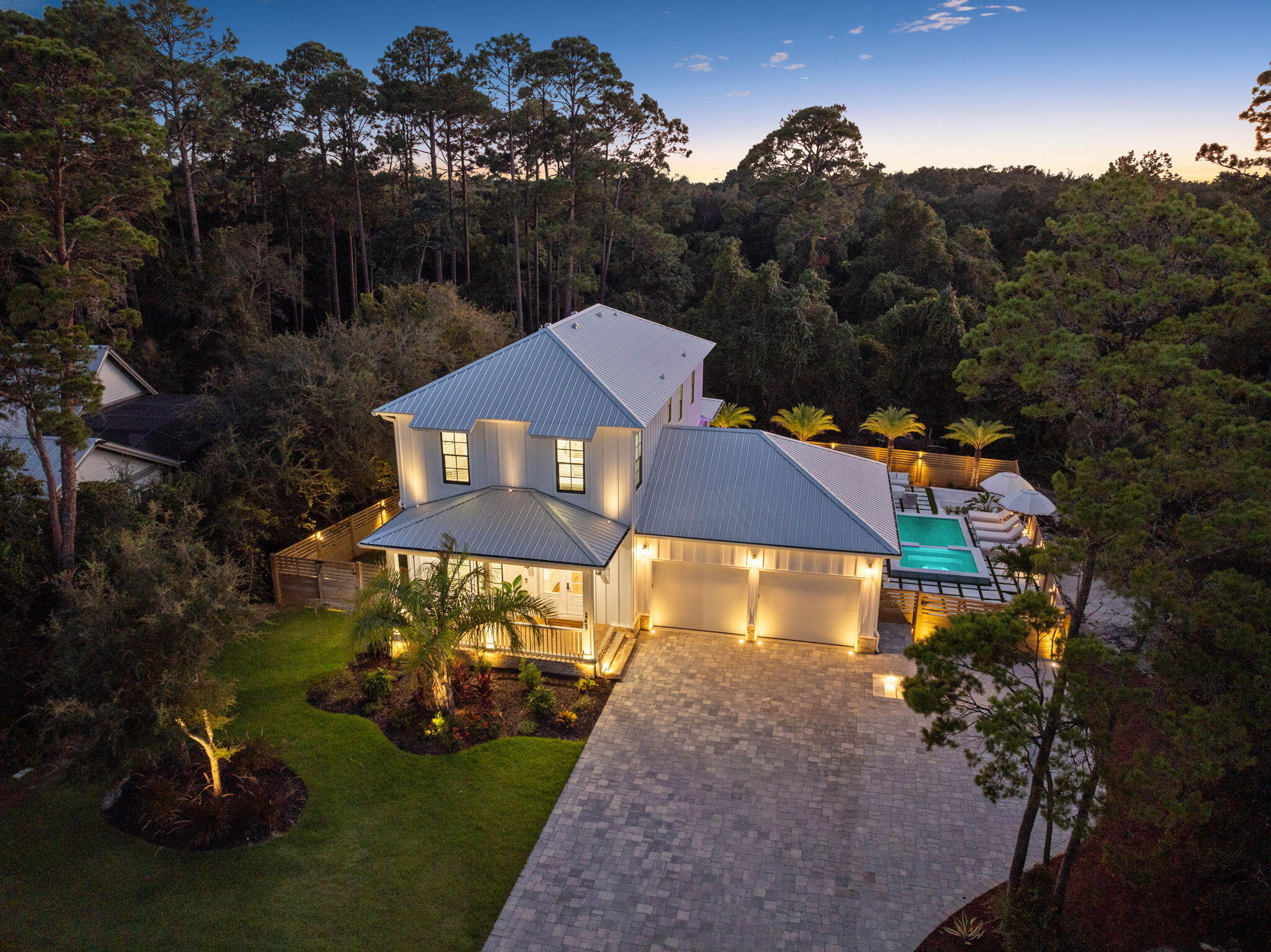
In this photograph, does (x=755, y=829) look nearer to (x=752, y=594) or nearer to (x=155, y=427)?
(x=752, y=594)

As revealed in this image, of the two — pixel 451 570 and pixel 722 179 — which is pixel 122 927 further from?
pixel 722 179

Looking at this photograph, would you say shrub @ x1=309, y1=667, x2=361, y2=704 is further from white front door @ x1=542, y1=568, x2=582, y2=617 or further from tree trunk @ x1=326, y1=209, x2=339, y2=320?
tree trunk @ x1=326, y1=209, x2=339, y2=320

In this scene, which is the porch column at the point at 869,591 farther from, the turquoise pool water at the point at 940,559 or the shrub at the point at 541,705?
the shrub at the point at 541,705

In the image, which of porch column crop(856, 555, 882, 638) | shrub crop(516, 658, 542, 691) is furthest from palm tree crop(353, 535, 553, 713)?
porch column crop(856, 555, 882, 638)

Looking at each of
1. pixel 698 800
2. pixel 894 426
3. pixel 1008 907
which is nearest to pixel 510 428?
pixel 698 800

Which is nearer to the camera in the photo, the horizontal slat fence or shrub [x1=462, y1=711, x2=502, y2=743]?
shrub [x1=462, y1=711, x2=502, y2=743]

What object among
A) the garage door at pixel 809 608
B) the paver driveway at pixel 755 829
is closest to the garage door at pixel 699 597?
the garage door at pixel 809 608
